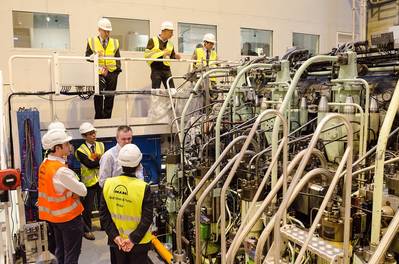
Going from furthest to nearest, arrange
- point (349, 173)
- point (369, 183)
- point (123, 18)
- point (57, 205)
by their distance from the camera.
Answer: point (123, 18), point (57, 205), point (369, 183), point (349, 173)

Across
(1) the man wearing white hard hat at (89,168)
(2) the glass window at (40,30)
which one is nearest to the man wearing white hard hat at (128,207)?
(1) the man wearing white hard hat at (89,168)

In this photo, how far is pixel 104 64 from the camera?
17.9ft

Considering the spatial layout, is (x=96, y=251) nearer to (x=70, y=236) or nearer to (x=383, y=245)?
(x=70, y=236)

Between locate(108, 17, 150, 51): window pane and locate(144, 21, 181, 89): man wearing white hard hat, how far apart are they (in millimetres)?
1187

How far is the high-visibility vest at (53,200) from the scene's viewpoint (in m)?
3.16

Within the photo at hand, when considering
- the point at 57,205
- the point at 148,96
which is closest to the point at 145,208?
the point at 57,205

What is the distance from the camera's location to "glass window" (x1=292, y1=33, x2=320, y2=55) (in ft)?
29.7

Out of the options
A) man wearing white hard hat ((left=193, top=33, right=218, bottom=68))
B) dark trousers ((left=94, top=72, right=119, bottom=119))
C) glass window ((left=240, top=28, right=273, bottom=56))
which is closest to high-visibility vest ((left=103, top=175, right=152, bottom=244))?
dark trousers ((left=94, top=72, right=119, bottom=119))

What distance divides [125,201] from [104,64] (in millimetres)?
3255

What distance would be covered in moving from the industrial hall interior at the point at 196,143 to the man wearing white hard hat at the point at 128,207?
11mm

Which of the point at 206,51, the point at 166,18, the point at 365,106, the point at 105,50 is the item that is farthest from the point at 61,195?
the point at 166,18

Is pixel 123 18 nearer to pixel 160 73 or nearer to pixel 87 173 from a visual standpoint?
pixel 160 73

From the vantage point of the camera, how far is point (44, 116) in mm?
5910

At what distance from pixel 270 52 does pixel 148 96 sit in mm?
3968
